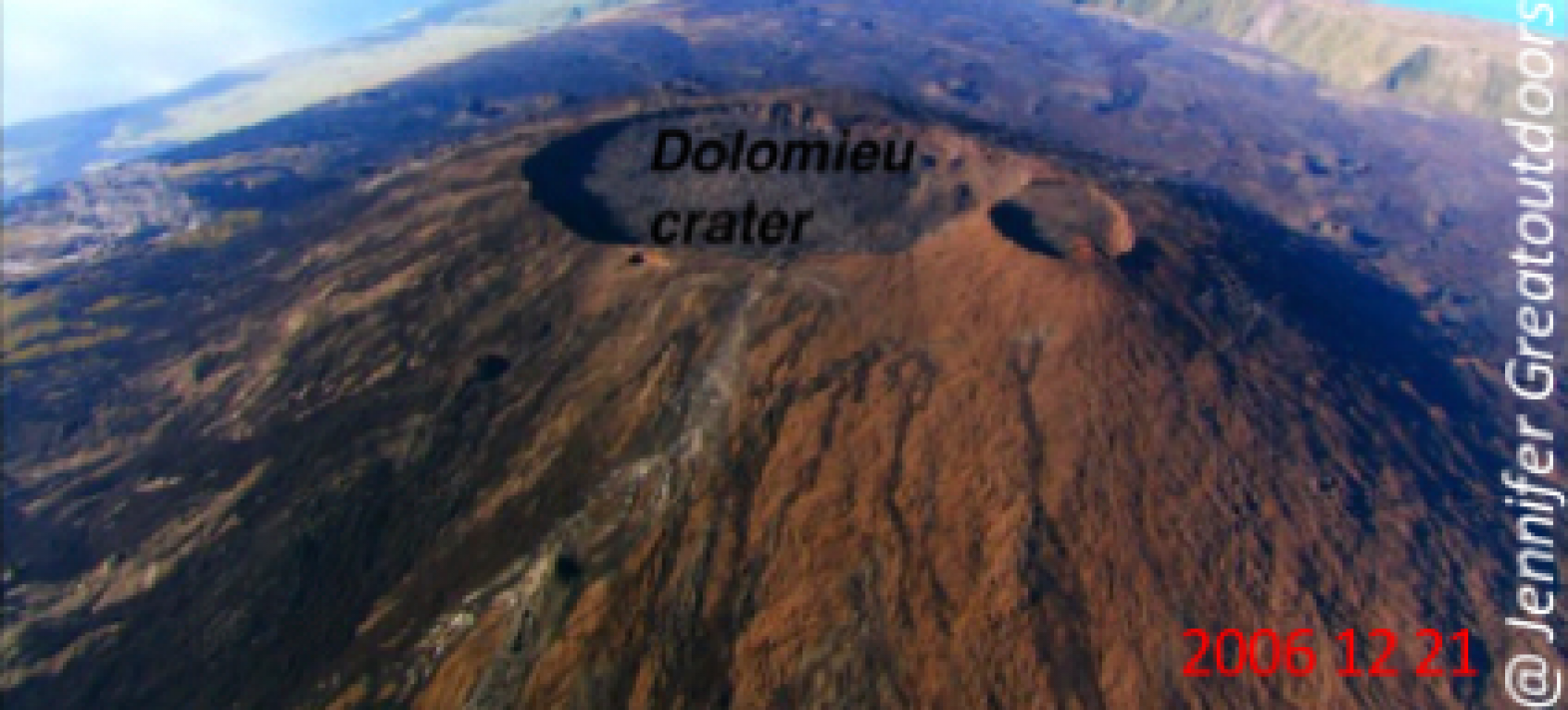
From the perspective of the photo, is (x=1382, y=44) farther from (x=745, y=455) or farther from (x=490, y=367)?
(x=490, y=367)

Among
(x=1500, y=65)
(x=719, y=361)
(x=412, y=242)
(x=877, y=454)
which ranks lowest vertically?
(x=1500, y=65)

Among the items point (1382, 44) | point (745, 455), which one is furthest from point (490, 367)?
point (1382, 44)

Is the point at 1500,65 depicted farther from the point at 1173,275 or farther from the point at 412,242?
the point at 412,242

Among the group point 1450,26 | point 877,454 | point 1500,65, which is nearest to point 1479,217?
point 1500,65

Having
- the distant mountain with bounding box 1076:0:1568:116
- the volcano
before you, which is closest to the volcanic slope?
the volcano

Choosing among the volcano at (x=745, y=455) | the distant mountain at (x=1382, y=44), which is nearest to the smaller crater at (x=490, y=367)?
the volcano at (x=745, y=455)
